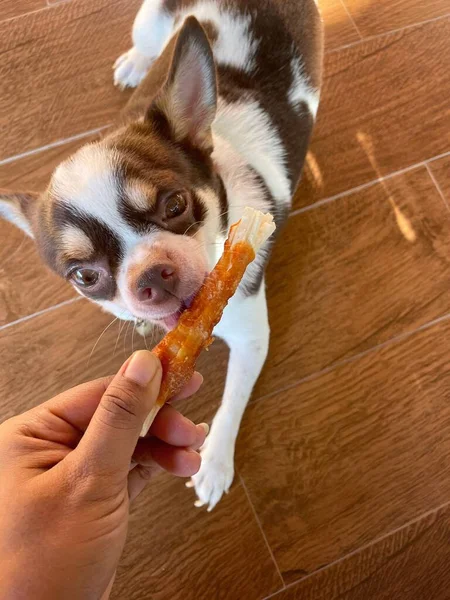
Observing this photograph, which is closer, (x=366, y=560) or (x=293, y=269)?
(x=366, y=560)

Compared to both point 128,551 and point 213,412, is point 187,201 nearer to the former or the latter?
point 213,412

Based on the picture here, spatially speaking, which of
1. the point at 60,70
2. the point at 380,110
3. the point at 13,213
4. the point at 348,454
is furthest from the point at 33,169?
the point at 348,454

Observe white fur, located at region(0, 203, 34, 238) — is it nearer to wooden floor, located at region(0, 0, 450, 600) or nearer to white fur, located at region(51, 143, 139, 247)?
white fur, located at region(51, 143, 139, 247)

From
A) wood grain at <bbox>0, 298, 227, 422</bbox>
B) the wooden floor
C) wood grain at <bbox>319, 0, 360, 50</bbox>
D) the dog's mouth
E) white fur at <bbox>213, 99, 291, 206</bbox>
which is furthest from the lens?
wood grain at <bbox>319, 0, 360, 50</bbox>

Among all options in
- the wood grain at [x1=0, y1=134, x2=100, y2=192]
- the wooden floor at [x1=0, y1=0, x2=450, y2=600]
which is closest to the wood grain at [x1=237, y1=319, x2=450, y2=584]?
the wooden floor at [x1=0, y1=0, x2=450, y2=600]

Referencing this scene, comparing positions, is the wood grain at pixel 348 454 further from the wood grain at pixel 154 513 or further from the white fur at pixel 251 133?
the white fur at pixel 251 133

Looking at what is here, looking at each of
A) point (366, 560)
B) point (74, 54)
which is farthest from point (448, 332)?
point (74, 54)

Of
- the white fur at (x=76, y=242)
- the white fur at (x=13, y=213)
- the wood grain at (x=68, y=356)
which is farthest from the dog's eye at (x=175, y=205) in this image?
the wood grain at (x=68, y=356)
